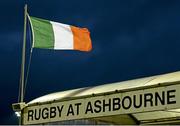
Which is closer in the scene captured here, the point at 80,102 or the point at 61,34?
the point at 80,102

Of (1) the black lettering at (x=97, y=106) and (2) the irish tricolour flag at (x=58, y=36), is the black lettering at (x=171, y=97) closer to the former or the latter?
(1) the black lettering at (x=97, y=106)

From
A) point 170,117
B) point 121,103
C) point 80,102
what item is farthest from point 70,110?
point 170,117

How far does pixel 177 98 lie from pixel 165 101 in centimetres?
32

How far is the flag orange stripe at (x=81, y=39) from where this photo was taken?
1608 cm

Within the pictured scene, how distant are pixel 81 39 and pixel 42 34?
1.21m

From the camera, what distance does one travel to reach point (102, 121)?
15.4 meters

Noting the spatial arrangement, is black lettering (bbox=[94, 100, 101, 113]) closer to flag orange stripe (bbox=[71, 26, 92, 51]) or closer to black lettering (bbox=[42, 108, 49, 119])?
black lettering (bbox=[42, 108, 49, 119])

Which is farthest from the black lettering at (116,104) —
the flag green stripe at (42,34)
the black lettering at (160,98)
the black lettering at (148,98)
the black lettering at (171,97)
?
the flag green stripe at (42,34)

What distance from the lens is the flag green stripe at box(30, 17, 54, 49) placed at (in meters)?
15.5

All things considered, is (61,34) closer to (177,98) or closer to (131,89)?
(131,89)

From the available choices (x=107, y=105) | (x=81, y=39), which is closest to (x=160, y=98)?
(x=107, y=105)

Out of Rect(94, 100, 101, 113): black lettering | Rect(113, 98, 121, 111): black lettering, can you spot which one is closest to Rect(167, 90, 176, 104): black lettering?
Rect(113, 98, 121, 111): black lettering

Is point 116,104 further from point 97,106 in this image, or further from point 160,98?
Result: point 160,98

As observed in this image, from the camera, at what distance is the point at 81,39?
16141 mm
